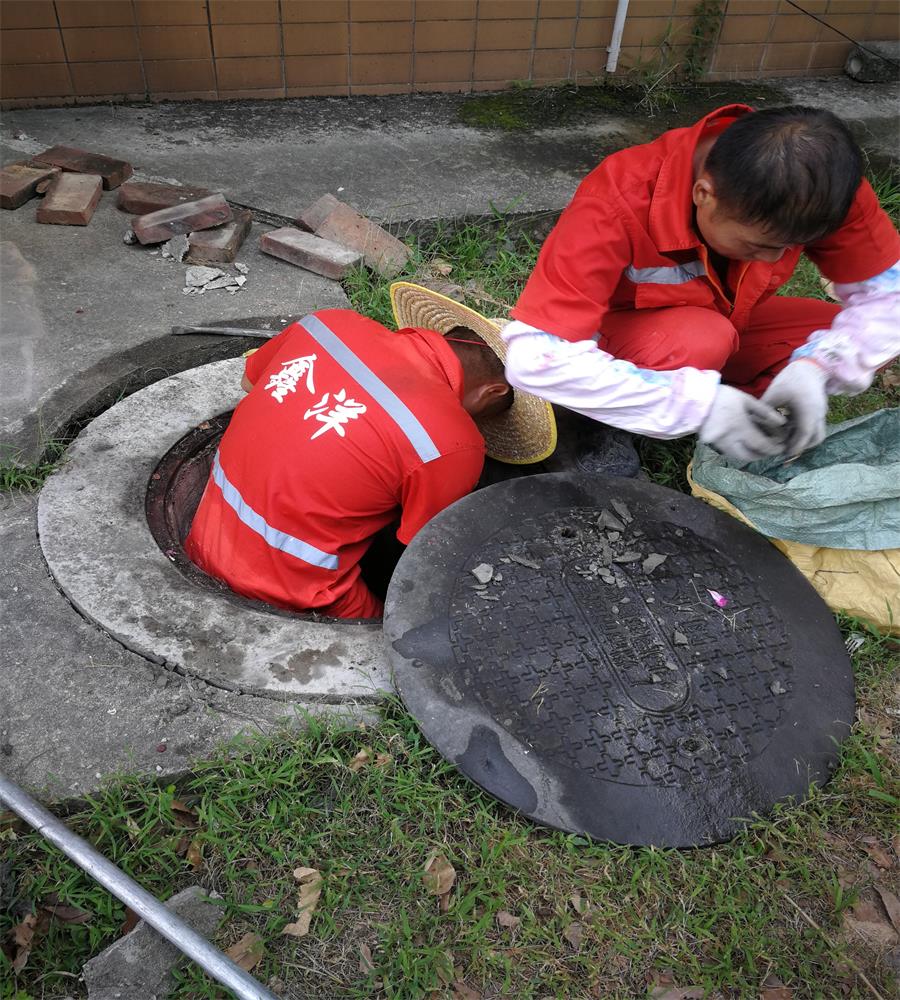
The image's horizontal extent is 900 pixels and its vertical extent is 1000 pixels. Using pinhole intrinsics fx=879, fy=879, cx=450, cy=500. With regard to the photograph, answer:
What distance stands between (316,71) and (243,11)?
0.47 metres

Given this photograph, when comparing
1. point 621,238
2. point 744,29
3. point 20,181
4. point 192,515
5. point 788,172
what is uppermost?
point 788,172

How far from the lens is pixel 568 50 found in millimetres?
5008

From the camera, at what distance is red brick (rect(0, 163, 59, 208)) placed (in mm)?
3771

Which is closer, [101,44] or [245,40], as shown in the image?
[101,44]

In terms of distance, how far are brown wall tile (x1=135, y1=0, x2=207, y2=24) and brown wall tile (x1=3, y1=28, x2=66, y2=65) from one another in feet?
1.39

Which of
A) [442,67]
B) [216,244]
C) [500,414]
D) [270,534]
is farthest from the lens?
[442,67]

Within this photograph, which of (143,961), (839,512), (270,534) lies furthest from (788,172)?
(143,961)

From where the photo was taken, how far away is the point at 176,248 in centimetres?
369

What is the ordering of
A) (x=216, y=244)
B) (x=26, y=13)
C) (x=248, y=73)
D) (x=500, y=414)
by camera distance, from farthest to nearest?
(x=248, y=73)
(x=26, y=13)
(x=216, y=244)
(x=500, y=414)

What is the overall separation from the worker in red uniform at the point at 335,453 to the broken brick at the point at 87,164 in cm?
206

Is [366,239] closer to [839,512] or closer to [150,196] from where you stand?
[150,196]

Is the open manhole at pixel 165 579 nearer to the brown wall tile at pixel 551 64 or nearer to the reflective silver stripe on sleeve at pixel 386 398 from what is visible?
the reflective silver stripe on sleeve at pixel 386 398

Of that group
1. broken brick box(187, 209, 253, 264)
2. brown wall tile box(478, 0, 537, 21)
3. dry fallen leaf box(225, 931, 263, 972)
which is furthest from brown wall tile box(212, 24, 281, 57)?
dry fallen leaf box(225, 931, 263, 972)

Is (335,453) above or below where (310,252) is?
above
